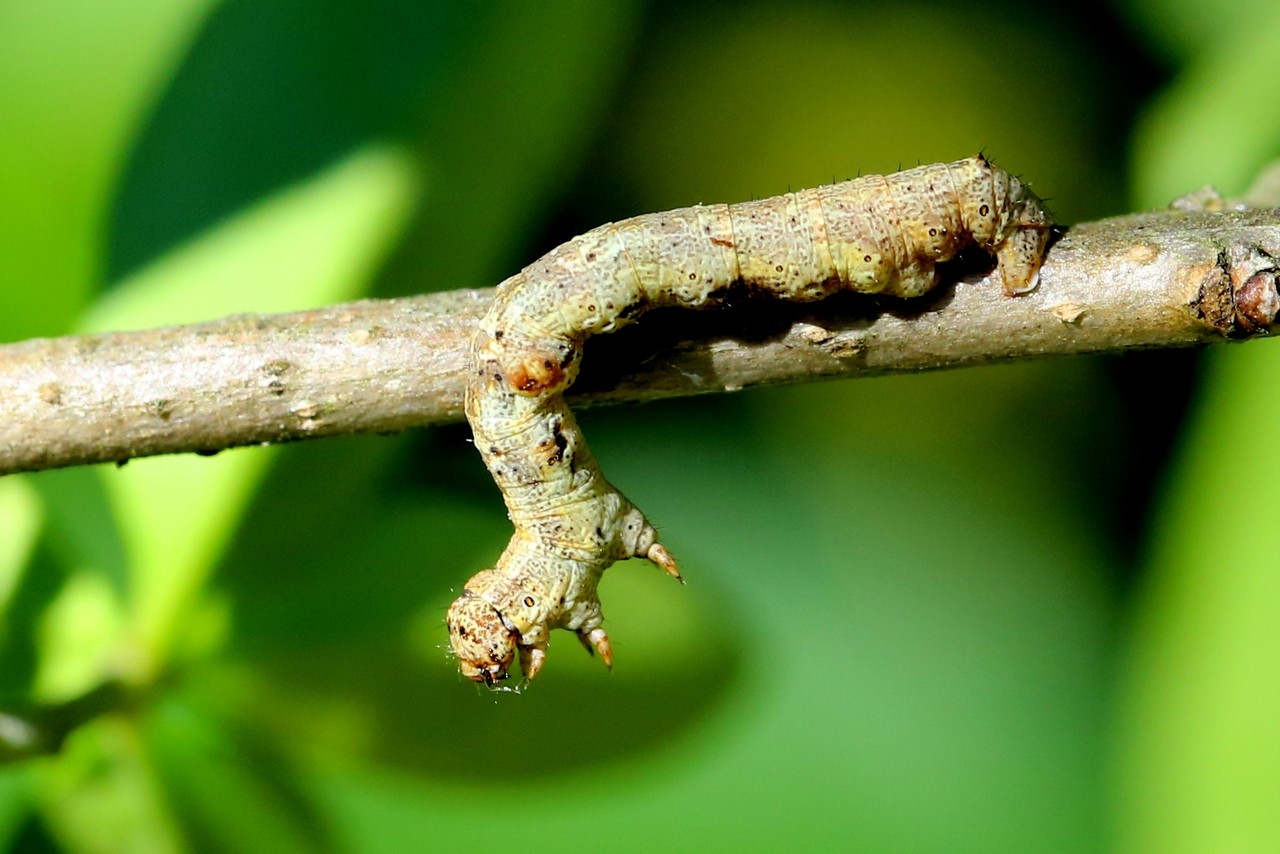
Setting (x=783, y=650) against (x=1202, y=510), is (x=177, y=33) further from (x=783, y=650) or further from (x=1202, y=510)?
(x=1202, y=510)

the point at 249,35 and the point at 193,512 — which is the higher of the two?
the point at 249,35

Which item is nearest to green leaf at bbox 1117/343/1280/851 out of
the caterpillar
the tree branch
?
the tree branch

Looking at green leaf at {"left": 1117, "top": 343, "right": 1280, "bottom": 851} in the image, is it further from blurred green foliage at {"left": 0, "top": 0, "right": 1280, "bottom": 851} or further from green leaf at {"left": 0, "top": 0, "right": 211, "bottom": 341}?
green leaf at {"left": 0, "top": 0, "right": 211, "bottom": 341}

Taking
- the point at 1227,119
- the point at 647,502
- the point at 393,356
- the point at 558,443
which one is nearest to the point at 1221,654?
the point at 1227,119

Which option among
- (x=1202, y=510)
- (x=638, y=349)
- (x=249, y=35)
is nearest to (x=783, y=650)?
(x=1202, y=510)

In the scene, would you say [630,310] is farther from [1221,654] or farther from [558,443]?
[1221,654]

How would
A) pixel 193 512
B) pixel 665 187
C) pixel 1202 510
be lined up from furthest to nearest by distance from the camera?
pixel 665 187 < pixel 1202 510 < pixel 193 512
